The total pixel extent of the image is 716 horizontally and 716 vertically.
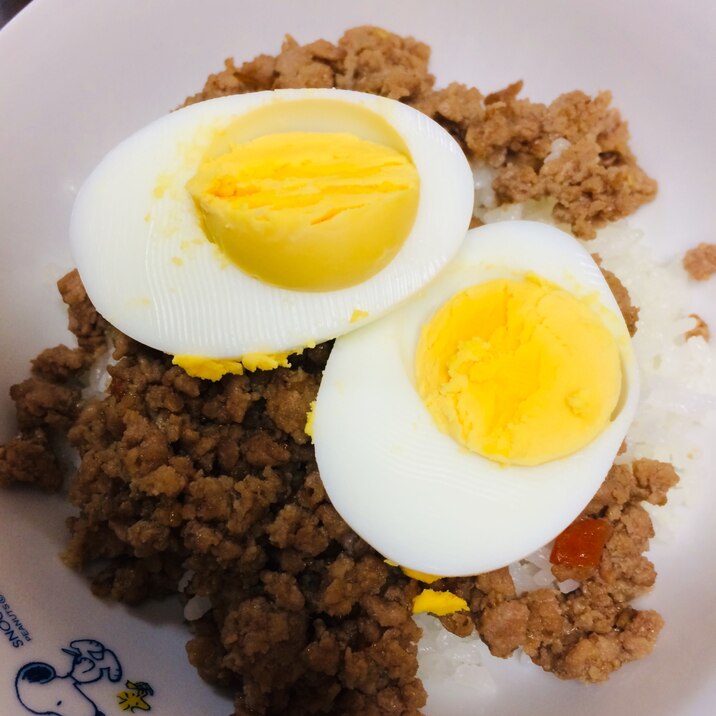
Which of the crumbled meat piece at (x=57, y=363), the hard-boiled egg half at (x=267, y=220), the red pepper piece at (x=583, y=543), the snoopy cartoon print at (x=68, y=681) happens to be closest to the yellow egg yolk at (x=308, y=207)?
the hard-boiled egg half at (x=267, y=220)

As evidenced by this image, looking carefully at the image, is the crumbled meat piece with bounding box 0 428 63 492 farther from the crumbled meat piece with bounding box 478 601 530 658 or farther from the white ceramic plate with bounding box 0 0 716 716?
the crumbled meat piece with bounding box 478 601 530 658

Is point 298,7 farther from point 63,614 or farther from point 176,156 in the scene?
point 63,614

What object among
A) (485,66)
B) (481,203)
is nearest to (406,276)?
(481,203)

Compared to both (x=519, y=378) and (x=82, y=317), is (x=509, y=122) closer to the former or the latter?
Result: (x=519, y=378)

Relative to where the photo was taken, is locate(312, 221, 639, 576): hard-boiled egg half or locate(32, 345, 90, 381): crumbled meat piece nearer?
locate(312, 221, 639, 576): hard-boiled egg half

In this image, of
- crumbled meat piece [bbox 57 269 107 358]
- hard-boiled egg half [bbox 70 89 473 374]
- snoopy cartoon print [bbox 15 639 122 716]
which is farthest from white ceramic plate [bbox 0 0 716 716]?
hard-boiled egg half [bbox 70 89 473 374]

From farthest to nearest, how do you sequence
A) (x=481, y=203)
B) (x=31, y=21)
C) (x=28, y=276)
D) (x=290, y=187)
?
(x=481, y=203) < (x=28, y=276) < (x=31, y=21) < (x=290, y=187)

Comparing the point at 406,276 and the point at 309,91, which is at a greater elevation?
the point at 309,91
